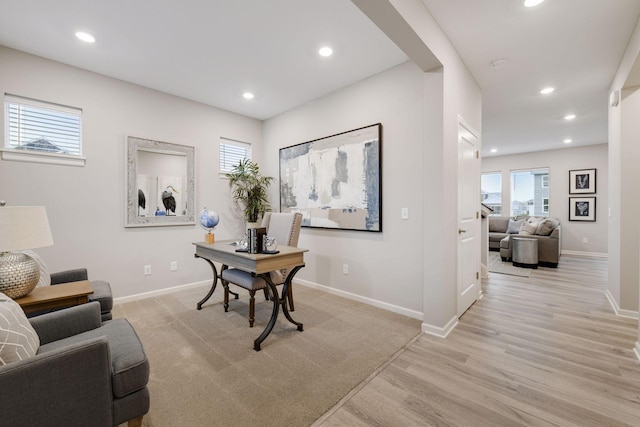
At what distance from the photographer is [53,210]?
2916 millimetres

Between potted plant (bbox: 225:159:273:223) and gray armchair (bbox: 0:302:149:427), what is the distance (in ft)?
9.96

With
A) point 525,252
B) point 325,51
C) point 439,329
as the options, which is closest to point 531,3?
point 325,51

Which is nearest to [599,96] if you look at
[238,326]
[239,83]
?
[239,83]

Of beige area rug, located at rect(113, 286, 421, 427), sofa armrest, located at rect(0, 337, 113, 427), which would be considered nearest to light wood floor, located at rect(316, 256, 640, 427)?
beige area rug, located at rect(113, 286, 421, 427)

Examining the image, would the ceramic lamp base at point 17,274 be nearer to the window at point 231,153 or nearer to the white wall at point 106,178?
the white wall at point 106,178

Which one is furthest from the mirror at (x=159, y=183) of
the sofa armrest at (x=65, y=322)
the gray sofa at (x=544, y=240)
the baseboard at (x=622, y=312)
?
the gray sofa at (x=544, y=240)

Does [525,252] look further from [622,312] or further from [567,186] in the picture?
[567,186]

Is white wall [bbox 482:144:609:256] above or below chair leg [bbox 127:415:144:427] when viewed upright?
above

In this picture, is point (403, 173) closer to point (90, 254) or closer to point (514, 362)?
point (514, 362)

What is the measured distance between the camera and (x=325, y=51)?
108 inches

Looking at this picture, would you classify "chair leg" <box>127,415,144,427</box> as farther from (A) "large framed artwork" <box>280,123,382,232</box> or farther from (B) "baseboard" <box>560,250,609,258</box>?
(B) "baseboard" <box>560,250,609,258</box>

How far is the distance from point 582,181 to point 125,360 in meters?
8.91

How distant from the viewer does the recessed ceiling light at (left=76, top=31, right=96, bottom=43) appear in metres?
2.47

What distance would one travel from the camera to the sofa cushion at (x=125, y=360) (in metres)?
1.20
